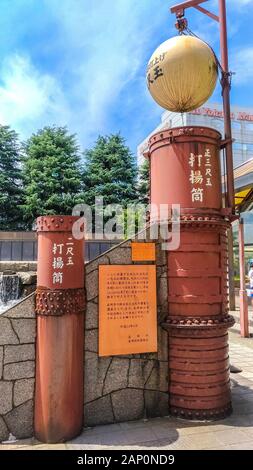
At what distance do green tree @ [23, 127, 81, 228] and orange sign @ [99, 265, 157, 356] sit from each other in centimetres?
1571

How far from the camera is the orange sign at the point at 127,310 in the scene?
438 centimetres

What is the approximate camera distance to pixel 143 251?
4.64 metres

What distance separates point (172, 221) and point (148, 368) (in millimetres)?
1887

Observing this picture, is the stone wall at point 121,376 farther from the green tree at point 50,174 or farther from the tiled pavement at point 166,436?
the green tree at point 50,174

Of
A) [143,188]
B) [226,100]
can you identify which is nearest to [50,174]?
[143,188]

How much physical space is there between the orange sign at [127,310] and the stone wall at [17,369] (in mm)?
836

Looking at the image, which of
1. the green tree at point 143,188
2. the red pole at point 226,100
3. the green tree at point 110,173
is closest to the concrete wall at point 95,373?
the red pole at point 226,100

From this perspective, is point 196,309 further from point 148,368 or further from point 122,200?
point 122,200

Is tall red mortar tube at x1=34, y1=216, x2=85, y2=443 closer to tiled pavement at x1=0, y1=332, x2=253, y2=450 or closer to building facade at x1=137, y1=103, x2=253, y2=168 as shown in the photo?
tiled pavement at x1=0, y1=332, x2=253, y2=450

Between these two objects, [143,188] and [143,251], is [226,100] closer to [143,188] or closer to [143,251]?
[143,251]

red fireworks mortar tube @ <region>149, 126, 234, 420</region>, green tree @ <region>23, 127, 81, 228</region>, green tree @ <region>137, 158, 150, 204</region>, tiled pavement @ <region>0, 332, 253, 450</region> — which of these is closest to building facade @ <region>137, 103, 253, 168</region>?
green tree @ <region>137, 158, 150, 204</region>

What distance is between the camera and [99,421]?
4.28 m

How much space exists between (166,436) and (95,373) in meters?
1.04

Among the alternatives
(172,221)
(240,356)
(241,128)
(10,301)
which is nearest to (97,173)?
(10,301)
